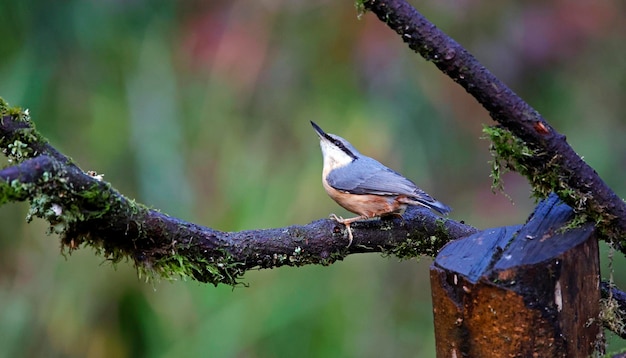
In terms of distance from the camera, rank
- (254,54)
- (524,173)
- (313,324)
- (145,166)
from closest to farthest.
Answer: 1. (524,173)
2. (313,324)
3. (145,166)
4. (254,54)

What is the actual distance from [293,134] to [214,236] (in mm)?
2625

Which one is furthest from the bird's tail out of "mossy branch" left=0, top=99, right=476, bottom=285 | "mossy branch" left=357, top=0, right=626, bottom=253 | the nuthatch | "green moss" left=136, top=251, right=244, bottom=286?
"green moss" left=136, top=251, right=244, bottom=286

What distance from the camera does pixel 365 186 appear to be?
2570 millimetres

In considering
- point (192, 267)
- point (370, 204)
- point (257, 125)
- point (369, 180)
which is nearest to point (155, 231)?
point (192, 267)

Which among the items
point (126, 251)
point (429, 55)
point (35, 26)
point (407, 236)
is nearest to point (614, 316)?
point (407, 236)

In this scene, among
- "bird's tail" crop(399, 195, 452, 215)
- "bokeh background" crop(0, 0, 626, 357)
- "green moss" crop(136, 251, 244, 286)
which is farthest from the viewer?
"bokeh background" crop(0, 0, 626, 357)

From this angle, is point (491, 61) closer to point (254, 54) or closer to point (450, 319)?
point (254, 54)

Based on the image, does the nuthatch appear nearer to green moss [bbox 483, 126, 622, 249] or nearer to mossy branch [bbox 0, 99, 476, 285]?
mossy branch [bbox 0, 99, 476, 285]

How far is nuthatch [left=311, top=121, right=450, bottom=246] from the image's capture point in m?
2.43

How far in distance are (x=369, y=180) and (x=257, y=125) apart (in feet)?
6.15

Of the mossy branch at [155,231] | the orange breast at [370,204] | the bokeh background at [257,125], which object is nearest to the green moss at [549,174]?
the mossy branch at [155,231]

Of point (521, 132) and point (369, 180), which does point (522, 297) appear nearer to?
point (521, 132)

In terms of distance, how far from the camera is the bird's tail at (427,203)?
2.40 m

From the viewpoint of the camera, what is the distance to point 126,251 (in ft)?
5.53
